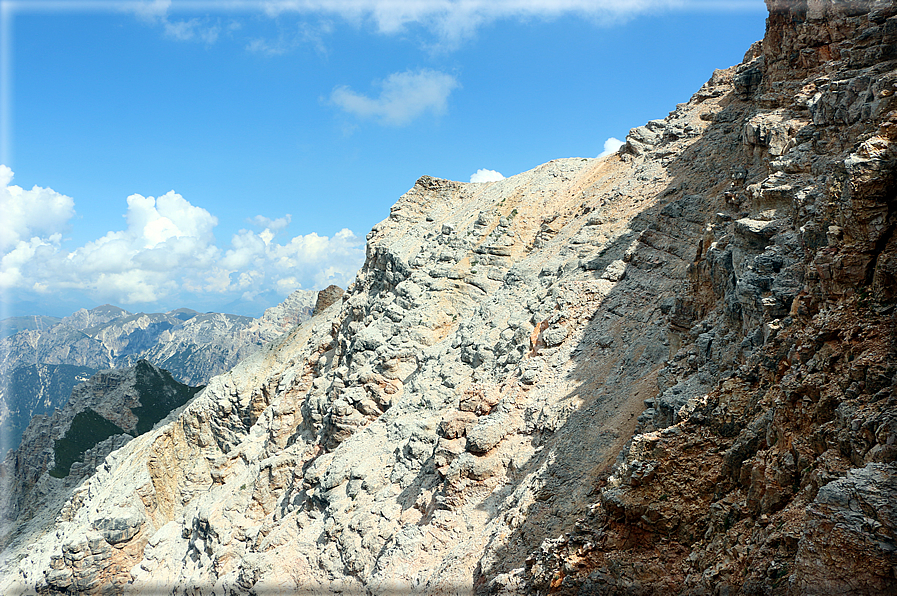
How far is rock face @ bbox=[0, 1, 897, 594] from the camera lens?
745 centimetres

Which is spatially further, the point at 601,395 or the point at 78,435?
the point at 78,435

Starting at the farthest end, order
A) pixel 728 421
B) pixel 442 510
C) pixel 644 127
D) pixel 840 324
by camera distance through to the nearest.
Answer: pixel 644 127 < pixel 442 510 < pixel 728 421 < pixel 840 324

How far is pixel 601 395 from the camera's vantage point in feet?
56.1

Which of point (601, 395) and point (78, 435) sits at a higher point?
point (601, 395)

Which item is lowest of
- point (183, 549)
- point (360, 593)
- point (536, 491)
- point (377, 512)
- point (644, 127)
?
point (183, 549)

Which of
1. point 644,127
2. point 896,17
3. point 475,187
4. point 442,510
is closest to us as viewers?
point 896,17

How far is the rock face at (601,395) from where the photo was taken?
7.45 m

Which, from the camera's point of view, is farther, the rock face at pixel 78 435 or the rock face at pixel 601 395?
the rock face at pixel 78 435

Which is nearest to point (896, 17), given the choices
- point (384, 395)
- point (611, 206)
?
point (611, 206)

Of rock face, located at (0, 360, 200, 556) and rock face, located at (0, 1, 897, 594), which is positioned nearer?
rock face, located at (0, 1, 897, 594)

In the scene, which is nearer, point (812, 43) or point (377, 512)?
point (812, 43)

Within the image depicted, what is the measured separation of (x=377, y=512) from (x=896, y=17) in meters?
23.9

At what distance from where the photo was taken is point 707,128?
28.8m

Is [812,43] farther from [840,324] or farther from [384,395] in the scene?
[384,395]
